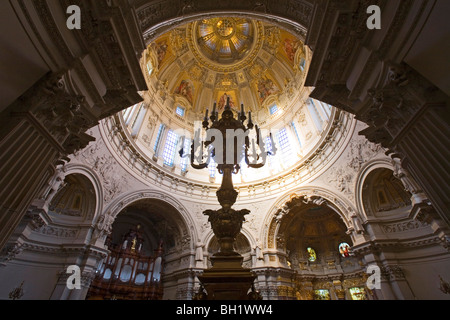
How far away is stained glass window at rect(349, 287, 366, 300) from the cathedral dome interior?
0.27ft

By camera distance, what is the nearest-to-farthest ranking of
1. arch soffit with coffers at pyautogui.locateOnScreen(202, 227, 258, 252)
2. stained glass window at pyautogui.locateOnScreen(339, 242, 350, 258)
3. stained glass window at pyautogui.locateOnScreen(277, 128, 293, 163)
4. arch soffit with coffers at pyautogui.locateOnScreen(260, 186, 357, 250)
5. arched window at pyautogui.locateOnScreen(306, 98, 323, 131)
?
1. arch soffit with coffers at pyautogui.locateOnScreen(260, 186, 357, 250)
2. arch soffit with coffers at pyautogui.locateOnScreen(202, 227, 258, 252)
3. arched window at pyautogui.locateOnScreen(306, 98, 323, 131)
4. stained glass window at pyautogui.locateOnScreen(339, 242, 350, 258)
5. stained glass window at pyautogui.locateOnScreen(277, 128, 293, 163)

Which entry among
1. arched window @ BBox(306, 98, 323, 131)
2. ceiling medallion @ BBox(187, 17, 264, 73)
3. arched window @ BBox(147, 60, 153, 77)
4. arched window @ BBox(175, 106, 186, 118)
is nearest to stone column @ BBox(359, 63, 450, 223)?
arched window @ BBox(306, 98, 323, 131)

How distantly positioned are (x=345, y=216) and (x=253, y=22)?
17.8 metres

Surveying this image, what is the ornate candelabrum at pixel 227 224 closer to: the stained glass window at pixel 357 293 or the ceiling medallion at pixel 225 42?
the stained glass window at pixel 357 293

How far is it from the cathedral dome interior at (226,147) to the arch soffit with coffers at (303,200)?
96 mm

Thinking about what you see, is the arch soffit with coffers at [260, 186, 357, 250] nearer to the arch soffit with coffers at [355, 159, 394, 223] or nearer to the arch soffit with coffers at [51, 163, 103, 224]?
the arch soffit with coffers at [355, 159, 394, 223]

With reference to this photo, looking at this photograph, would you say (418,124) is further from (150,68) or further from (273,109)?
(150,68)

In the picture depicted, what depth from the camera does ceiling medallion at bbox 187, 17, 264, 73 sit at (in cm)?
1977

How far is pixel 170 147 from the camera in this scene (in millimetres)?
17641

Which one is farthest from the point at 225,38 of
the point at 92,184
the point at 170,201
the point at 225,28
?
the point at 92,184

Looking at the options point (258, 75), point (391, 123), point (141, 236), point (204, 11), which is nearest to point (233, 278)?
point (391, 123)

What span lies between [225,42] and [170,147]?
12565 millimetres

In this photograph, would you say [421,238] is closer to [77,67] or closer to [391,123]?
[391,123]

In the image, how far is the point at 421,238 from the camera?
8688 mm
